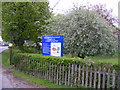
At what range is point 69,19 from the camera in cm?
880

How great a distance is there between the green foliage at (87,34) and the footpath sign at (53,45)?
66.7 inches

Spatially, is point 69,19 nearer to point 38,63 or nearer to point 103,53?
point 103,53

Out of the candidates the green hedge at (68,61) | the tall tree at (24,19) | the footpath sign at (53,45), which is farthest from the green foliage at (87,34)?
the tall tree at (24,19)

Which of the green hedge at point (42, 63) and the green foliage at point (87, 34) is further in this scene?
the green foliage at point (87, 34)

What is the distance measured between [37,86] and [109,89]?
2752mm

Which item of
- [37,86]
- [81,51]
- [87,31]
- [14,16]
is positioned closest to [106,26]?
[87,31]

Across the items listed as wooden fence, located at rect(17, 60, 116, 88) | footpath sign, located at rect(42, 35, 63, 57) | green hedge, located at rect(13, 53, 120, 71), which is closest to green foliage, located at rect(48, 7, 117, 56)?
footpath sign, located at rect(42, 35, 63, 57)

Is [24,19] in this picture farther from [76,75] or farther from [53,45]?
[76,75]

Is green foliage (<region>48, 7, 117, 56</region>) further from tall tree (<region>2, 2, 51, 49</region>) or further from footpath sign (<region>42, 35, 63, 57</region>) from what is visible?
tall tree (<region>2, 2, 51, 49</region>)

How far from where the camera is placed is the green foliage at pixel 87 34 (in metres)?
7.99

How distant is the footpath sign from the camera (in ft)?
21.1

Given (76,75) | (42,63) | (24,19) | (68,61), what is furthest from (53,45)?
(24,19)

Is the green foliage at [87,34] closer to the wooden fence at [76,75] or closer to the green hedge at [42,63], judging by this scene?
the green hedge at [42,63]

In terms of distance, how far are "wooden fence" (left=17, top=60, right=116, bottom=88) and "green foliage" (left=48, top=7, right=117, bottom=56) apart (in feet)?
8.72
